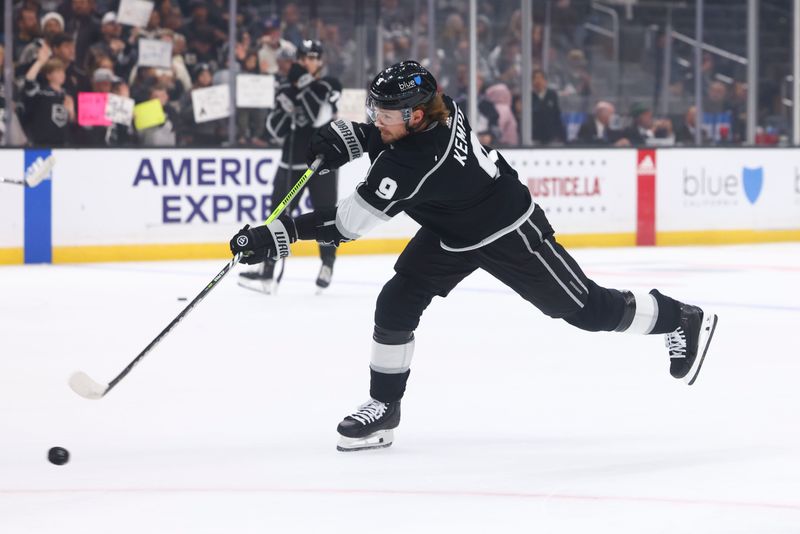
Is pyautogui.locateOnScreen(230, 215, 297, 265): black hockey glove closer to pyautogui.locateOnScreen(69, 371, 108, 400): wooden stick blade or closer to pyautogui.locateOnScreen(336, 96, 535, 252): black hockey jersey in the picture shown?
pyautogui.locateOnScreen(336, 96, 535, 252): black hockey jersey

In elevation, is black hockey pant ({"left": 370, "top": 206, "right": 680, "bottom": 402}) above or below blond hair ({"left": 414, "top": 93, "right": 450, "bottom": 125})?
below

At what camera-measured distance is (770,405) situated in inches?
163

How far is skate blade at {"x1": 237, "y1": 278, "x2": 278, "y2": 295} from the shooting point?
7.42m

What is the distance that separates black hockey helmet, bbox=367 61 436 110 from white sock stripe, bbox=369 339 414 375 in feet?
2.13

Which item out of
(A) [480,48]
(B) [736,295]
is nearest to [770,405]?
(B) [736,295]

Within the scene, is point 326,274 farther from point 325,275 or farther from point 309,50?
point 309,50

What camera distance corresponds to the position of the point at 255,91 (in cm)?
1016

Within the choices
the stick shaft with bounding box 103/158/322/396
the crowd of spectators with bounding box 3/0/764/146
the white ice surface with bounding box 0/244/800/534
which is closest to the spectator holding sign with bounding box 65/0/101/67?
A: the crowd of spectators with bounding box 3/0/764/146

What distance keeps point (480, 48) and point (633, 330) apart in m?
7.35

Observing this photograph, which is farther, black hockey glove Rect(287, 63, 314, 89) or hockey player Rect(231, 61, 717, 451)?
black hockey glove Rect(287, 63, 314, 89)

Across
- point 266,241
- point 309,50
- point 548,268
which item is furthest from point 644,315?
point 309,50

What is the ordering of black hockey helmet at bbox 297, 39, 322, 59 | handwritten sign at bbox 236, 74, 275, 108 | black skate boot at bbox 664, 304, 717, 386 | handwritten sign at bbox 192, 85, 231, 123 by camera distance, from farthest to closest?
1. handwritten sign at bbox 236, 74, 275, 108
2. handwritten sign at bbox 192, 85, 231, 123
3. black hockey helmet at bbox 297, 39, 322, 59
4. black skate boot at bbox 664, 304, 717, 386

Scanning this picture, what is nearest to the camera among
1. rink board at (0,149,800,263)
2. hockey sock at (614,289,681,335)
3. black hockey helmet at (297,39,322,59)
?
hockey sock at (614,289,681,335)

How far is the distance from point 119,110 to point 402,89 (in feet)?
21.8
